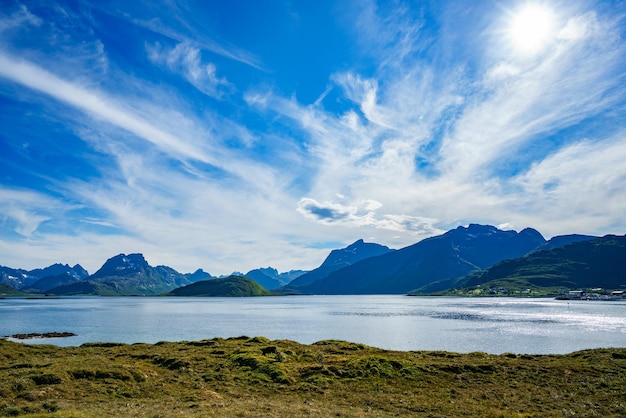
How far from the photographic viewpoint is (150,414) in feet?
112

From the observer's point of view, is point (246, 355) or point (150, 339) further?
point (150, 339)

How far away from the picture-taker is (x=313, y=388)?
48.0 m

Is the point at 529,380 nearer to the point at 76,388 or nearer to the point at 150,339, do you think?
the point at 76,388

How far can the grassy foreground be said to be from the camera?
3709 centimetres

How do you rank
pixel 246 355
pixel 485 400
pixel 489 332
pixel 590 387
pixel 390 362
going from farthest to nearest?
1. pixel 489 332
2. pixel 246 355
3. pixel 390 362
4. pixel 590 387
5. pixel 485 400

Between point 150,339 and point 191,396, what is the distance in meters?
91.3

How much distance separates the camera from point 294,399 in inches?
1716

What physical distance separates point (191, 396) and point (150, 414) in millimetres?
8790

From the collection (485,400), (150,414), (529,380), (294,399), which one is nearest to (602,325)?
(529,380)

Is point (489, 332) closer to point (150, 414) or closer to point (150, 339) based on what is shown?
point (150, 339)

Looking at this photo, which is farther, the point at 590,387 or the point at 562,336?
the point at 562,336

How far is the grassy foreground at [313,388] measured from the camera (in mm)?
37094

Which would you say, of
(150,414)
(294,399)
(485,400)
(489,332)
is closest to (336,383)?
(294,399)

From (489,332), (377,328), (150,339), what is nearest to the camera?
(150,339)
